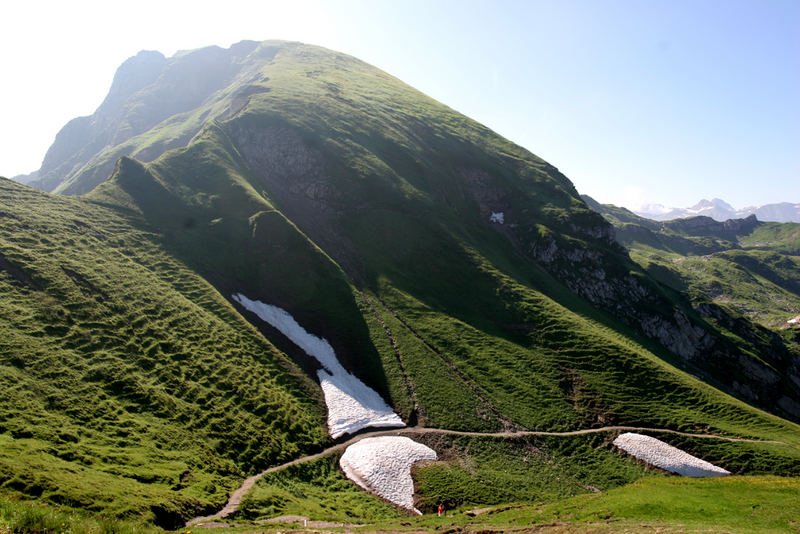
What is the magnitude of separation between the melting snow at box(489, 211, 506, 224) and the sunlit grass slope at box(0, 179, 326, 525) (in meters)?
87.5

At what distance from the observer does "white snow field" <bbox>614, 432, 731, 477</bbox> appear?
1884 inches

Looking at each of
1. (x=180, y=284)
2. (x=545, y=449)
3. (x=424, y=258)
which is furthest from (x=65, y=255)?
(x=545, y=449)

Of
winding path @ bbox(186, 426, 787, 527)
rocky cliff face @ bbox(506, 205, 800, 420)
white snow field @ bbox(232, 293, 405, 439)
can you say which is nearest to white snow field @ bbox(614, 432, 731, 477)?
winding path @ bbox(186, 426, 787, 527)

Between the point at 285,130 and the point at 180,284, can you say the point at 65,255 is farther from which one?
the point at 285,130

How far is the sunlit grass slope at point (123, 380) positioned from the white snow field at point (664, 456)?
152 ft

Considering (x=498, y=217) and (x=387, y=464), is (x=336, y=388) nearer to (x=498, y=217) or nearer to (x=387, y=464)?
(x=387, y=464)

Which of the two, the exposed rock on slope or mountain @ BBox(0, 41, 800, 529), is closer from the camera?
mountain @ BBox(0, 41, 800, 529)

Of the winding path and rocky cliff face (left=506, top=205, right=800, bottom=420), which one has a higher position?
rocky cliff face (left=506, top=205, right=800, bottom=420)

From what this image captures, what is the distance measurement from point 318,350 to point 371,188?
6264 centimetres

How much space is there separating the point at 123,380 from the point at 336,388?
27321mm

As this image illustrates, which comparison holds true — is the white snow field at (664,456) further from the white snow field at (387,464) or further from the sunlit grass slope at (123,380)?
the sunlit grass slope at (123,380)

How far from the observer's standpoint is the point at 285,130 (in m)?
124

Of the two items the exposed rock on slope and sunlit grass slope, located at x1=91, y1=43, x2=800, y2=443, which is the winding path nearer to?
sunlit grass slope, located at x1=91, y1=43, x2=800, y2=443

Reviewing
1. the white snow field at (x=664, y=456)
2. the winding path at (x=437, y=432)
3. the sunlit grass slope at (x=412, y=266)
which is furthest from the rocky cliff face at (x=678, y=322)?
the white snow field at (x=664, y=456)
